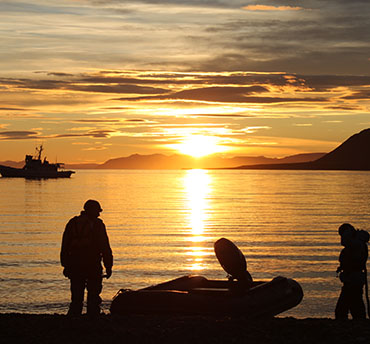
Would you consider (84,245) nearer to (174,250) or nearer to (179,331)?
(179,331)

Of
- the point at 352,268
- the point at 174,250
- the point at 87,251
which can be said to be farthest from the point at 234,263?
the point at 174,250

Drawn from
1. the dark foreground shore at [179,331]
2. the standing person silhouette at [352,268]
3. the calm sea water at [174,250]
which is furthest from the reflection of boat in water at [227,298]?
the calm sea water at [174,250]

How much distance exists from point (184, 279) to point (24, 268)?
13.8 meters

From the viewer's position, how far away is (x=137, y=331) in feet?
33.5

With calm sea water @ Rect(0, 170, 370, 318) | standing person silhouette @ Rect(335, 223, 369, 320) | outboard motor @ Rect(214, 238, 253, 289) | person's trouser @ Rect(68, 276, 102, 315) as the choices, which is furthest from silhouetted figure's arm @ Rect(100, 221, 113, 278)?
calm sea water @ Rect(0, 170, 370, 318)

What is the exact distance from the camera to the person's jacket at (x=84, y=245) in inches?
440

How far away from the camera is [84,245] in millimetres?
11219

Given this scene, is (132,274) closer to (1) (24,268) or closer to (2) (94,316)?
(1) (24,268)

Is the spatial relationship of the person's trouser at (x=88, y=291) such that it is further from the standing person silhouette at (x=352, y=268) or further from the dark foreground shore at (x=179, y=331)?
the standing person silhouette at (x=352, y=268)

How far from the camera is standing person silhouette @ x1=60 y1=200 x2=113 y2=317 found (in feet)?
36.7

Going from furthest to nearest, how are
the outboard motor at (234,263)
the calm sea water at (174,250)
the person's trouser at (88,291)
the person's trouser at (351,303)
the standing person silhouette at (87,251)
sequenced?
1. the calm sea water at (174,250)
2. the outboard motor at (234,263)
3. the person's trouser at (351,303)
4. the person's trouser at (88,291)
5. the standing person silhouette at (87,251)

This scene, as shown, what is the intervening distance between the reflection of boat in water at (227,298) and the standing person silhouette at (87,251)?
5.47 feet

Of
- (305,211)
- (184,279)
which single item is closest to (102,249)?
(184,279)

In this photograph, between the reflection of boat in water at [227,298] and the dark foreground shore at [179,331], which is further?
the reflection of boat in water at [227,298]
